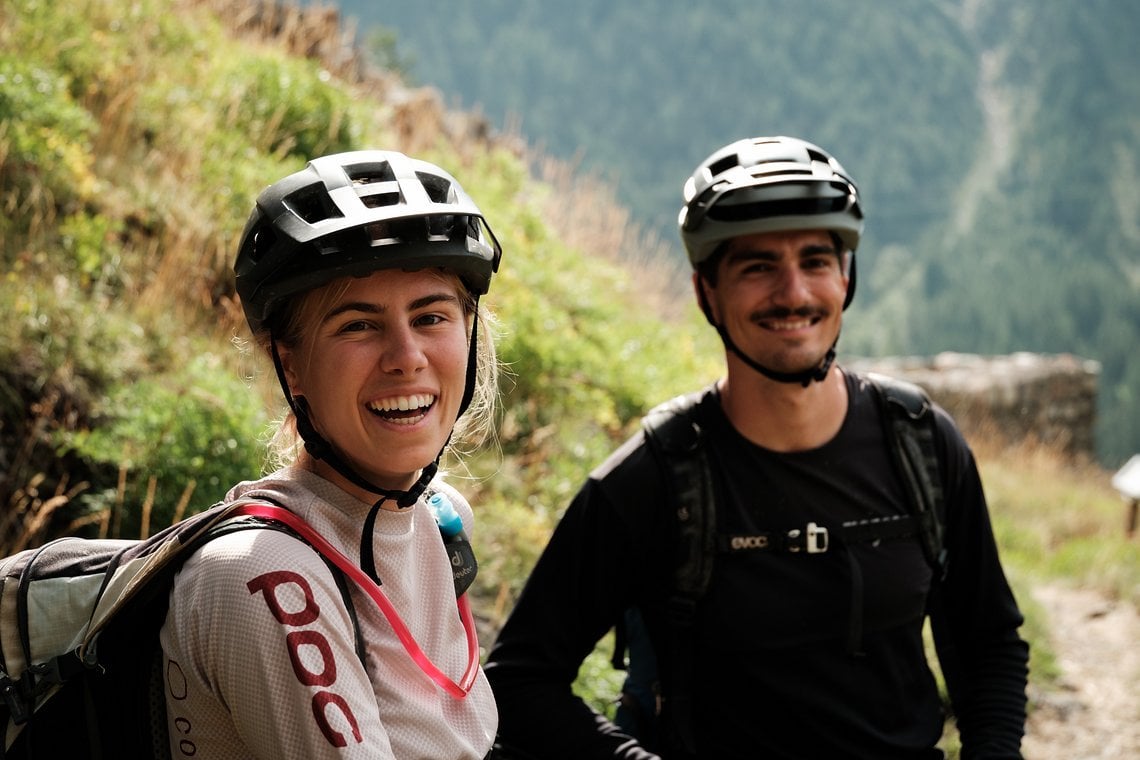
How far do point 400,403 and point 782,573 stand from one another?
1329 mm

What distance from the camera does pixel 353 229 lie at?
6.31 feet

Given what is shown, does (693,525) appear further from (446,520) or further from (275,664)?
(275,664)

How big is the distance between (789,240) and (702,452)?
2.18ft

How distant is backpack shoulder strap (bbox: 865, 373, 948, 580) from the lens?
9.77 ft

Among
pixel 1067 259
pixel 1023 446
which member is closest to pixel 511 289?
pixel 1023 446

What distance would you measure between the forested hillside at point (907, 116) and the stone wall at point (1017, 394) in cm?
6392

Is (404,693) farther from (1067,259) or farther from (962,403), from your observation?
(1067,259)

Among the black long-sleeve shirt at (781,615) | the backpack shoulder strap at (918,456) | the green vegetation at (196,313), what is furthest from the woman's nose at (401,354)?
the backpack shoulder strap at (918,456)

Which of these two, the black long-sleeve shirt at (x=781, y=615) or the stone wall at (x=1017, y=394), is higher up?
the stone wall at (x=1017, y=394)

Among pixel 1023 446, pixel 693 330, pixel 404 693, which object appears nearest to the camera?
pixel 404 693

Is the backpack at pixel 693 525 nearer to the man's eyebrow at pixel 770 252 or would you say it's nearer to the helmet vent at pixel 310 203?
the man's eyebrow at pixel 770 252

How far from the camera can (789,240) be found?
3.15 meters

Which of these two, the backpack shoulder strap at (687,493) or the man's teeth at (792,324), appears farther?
the man's teeth at (792,324)

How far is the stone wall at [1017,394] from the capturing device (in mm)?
14094
